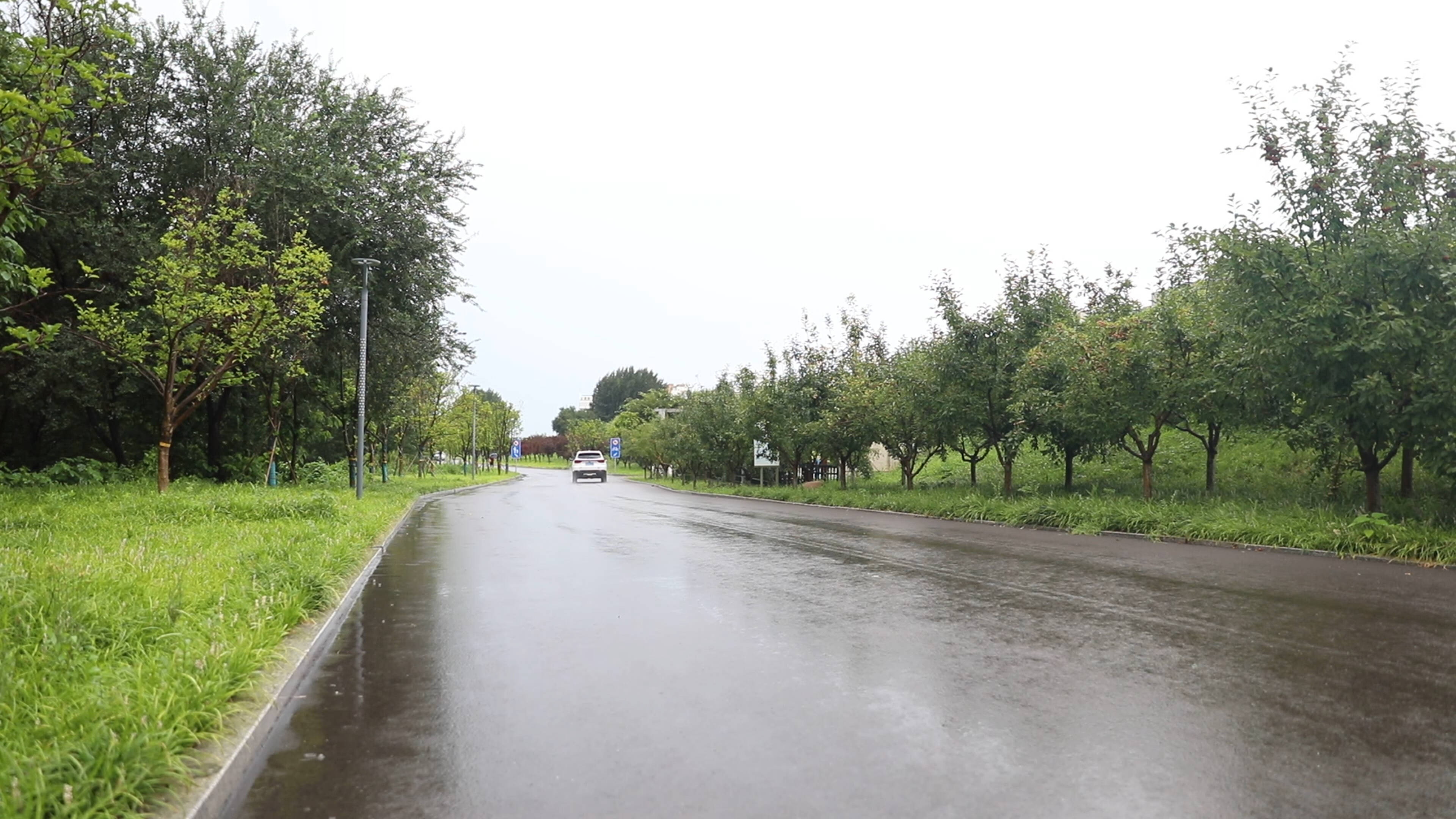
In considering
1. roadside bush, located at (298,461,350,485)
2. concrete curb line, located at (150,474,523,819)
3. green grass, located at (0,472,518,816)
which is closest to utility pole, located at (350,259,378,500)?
roadside bush, located at (298,461,350,485)

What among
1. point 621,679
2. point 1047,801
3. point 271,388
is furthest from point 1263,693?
point 271,388

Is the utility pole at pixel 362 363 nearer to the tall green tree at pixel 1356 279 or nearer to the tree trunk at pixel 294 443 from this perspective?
the tree trunk at pixel 294 443

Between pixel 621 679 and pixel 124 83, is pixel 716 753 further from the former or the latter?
pixel 124 83

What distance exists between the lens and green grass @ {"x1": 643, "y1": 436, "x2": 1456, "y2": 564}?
12461mm

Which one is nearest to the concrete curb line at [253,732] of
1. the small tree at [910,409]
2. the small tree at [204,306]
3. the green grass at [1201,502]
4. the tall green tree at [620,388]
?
the small tree at [204,306]

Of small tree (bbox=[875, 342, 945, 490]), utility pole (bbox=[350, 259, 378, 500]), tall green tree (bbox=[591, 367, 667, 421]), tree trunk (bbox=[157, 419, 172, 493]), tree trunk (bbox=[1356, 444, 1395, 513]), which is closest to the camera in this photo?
tree trunk (bbox=[1356, 444, 1395, 513])

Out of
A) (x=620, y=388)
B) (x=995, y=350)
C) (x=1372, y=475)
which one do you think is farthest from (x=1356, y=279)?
(x=620, y=388)

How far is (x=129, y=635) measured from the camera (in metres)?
5.55

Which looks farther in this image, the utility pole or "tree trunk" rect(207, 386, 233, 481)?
"tree trunk" rect(207, 386, 233, 481)

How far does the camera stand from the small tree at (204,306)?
1669 centimetres

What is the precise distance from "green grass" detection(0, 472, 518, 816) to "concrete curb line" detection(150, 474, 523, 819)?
95 millimetres

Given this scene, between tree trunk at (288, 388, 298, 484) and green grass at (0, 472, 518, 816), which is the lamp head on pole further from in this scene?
green grass at (0, 472, 518, 816)

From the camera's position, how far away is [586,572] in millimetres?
10781

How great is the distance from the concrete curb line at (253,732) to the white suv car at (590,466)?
43483mm
